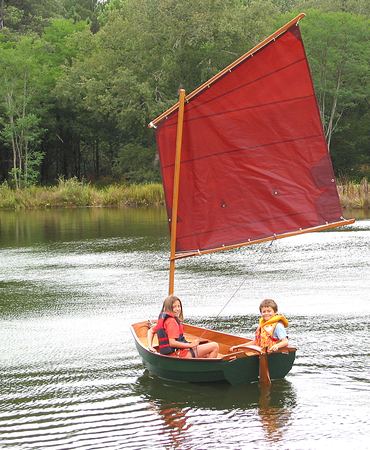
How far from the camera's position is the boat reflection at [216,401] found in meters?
9.57

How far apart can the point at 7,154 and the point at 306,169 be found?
189 ft

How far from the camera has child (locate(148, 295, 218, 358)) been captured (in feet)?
36.1

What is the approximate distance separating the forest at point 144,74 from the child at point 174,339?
4549cm

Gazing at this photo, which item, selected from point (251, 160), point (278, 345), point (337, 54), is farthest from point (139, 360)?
point (337, 54)

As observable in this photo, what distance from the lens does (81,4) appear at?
93.5 meters

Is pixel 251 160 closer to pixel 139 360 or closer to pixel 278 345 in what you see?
pixel 278 345

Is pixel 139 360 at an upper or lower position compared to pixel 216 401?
upper

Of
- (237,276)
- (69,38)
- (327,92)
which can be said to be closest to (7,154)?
(69,38)

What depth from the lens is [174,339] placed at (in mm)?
11031

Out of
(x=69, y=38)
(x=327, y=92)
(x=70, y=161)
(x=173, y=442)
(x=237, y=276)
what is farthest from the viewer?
(x=70, y=161)

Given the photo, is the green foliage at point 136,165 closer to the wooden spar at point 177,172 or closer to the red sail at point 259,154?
the red sail at point 259,154

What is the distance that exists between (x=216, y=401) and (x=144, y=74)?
50.0m

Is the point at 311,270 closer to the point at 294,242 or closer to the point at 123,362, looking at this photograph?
the point at 294,242

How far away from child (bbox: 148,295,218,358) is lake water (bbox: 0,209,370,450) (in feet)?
1.32
